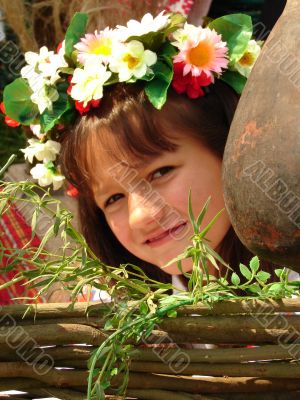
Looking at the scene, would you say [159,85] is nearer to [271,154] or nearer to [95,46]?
[95,46]

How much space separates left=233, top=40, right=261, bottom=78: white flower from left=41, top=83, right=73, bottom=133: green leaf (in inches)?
13.0

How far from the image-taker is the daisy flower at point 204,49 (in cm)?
149

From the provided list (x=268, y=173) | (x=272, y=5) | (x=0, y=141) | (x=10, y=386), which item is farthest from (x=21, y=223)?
(x=268, y=173)

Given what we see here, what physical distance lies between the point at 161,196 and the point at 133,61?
252 millimetres

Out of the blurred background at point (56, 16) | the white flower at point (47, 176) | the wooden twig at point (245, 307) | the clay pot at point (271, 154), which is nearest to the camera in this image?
the clay pot at point (271, 154)

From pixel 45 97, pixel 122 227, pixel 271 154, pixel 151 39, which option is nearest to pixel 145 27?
pixel 151 39

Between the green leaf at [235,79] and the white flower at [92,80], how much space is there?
0.22 metres

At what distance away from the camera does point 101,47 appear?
1516 millimetres

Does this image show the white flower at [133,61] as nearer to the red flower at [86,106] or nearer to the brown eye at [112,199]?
the red flower at [86,106]

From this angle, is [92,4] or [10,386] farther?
[92,4]

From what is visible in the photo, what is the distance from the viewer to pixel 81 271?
2.65 feet

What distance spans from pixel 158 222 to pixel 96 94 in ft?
0.87

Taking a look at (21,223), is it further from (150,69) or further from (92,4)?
(150,69)

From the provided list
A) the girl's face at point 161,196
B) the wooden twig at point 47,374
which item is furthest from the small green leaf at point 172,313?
the girl's face at point 161,196
